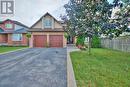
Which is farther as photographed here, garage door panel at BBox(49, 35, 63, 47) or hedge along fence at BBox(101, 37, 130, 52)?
garage door panel at BBox(49, 35, 63, 47)

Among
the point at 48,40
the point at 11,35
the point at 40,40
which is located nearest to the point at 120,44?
the point at 48,40

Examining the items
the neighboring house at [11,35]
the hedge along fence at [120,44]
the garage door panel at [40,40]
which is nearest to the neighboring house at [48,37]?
the garage door panel at [40,40]

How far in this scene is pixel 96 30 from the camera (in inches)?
715

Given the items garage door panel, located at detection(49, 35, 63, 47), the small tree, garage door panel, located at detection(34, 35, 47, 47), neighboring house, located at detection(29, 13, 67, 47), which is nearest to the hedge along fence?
the small tree

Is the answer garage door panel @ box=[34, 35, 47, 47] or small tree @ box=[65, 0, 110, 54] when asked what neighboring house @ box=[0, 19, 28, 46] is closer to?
garage door panel @ box=[34, 35, 47, 47]

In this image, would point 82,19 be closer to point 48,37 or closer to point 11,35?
point 48,37

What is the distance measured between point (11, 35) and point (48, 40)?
9.92 m

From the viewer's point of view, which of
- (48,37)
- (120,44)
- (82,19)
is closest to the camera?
(82,19)

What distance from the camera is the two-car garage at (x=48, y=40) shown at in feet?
128

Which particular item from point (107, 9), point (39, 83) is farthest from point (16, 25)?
point (39, 83)

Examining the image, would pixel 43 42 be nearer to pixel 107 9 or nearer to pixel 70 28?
pixel 70 28

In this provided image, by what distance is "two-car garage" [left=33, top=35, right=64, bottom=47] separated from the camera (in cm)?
3900

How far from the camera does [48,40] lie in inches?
1537

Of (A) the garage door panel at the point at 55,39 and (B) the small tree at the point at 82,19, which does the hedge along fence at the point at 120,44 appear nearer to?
(B) the small tree at the point at 82,19
